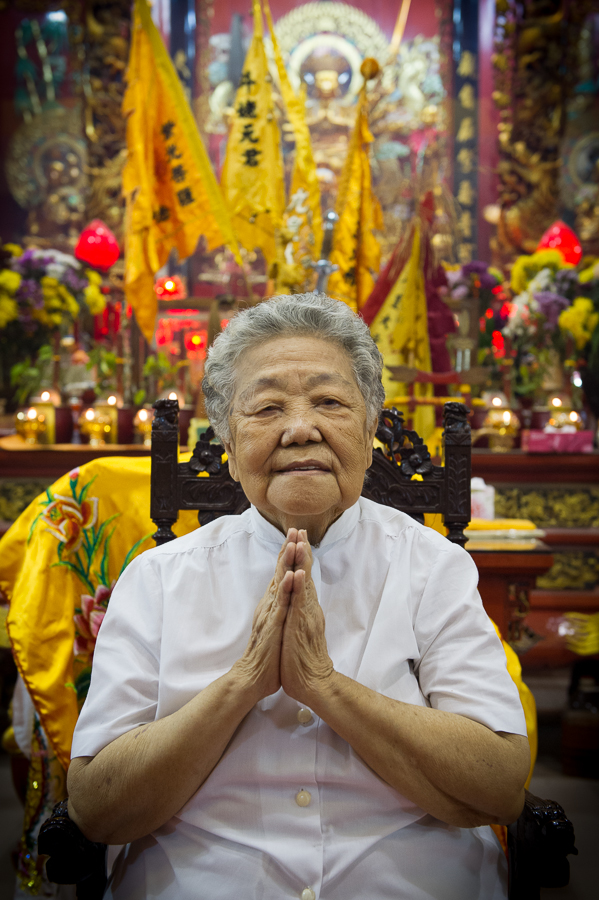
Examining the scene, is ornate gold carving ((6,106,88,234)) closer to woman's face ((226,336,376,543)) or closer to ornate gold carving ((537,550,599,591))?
ornate gold carving ((537,550,599,591))

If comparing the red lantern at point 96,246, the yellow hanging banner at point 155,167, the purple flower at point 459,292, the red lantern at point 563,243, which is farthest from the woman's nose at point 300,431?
the red lantern at point 563,243

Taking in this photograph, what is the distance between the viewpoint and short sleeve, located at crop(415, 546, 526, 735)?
949 millimetres

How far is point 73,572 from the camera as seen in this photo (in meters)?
1.60

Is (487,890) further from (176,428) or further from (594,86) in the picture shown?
(594,86)

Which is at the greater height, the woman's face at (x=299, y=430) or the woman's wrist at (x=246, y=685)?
the woman's face at (x=299, y=430)

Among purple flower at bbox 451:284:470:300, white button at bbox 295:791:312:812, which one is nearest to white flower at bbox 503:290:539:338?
purple flower at bbox 451:284:470:300

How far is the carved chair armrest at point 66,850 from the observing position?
2.99 feet

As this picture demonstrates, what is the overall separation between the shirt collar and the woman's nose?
171mm

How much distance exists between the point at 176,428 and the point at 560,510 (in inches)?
99.2

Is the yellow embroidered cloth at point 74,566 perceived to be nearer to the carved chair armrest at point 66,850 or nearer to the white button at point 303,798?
the carved chair armrest at point 66,850

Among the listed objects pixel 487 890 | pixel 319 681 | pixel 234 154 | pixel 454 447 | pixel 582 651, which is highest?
pixel 234 154

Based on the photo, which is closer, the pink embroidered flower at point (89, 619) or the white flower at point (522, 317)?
the pink embroidered flower at point (89, 619)

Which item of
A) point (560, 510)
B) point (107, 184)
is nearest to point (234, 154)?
point (560, 510)

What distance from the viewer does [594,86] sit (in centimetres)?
617
